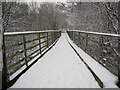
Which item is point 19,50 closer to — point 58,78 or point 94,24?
point 58,78

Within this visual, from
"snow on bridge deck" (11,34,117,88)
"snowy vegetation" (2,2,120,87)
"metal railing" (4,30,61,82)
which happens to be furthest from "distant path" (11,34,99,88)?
"snowy vegetation" (2,2,120,87)

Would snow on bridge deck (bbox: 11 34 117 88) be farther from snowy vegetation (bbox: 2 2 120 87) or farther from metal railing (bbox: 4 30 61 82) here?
snowy vegetation (bbox: 2 2 120 87)

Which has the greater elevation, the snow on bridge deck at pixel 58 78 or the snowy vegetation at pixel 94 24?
the snowy vegetation at pixel 94 24

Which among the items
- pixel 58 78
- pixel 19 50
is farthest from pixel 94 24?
pixel 58 78

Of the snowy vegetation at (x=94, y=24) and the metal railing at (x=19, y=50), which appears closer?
the metal railing at (x=19, y=50)

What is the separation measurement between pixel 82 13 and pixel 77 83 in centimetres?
1653

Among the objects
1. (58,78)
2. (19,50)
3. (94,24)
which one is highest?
(94,24)

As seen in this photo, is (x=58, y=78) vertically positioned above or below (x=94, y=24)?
below

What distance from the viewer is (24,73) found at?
4395 millimetres

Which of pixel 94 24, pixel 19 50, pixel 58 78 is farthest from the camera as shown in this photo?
pixel 94 24

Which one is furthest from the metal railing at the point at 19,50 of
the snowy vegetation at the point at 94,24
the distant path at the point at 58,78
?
the distant path at the point at 58,78

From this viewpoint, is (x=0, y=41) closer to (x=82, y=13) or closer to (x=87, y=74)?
(x=87, y=74)

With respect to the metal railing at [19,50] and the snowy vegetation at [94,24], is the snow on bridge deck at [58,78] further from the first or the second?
the snowy vegetation at [94,24]

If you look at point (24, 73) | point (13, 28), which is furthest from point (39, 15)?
point (24, 73)
